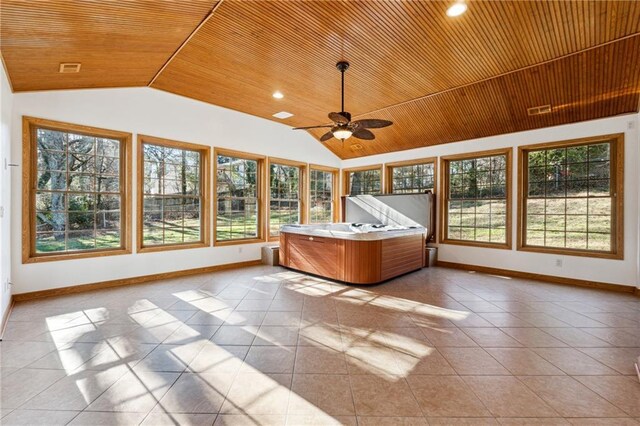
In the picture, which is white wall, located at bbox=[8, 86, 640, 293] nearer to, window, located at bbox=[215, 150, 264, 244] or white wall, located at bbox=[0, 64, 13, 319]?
white wall, located at bbox=[0, 64, 13, 319]

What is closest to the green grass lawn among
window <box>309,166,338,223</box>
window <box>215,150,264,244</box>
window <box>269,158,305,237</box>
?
window <box>309,166,338,223</box>

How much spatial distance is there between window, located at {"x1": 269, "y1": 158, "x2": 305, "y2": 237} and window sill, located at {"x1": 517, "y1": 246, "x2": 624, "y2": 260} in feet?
15.2

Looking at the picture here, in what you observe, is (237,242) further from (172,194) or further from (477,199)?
(477,199)

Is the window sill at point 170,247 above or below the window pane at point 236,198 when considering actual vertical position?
below

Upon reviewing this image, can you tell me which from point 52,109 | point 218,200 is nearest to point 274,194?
point 218,200

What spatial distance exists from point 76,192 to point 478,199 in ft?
22.5

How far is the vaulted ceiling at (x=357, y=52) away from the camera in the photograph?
262 centimetres

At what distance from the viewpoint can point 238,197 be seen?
5.81 meters

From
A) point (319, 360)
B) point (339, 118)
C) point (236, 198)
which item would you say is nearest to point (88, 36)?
point (339, 118)

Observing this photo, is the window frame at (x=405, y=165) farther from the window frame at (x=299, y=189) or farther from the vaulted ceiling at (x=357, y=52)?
the window frame at (x=299, y=189)

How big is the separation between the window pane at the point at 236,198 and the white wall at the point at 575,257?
13.0 ft

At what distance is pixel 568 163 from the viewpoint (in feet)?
15.5

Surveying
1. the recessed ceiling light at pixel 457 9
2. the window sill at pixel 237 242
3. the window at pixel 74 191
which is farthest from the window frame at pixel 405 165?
the window at pixel 74 191

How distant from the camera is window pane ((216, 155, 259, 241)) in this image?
554 cm
